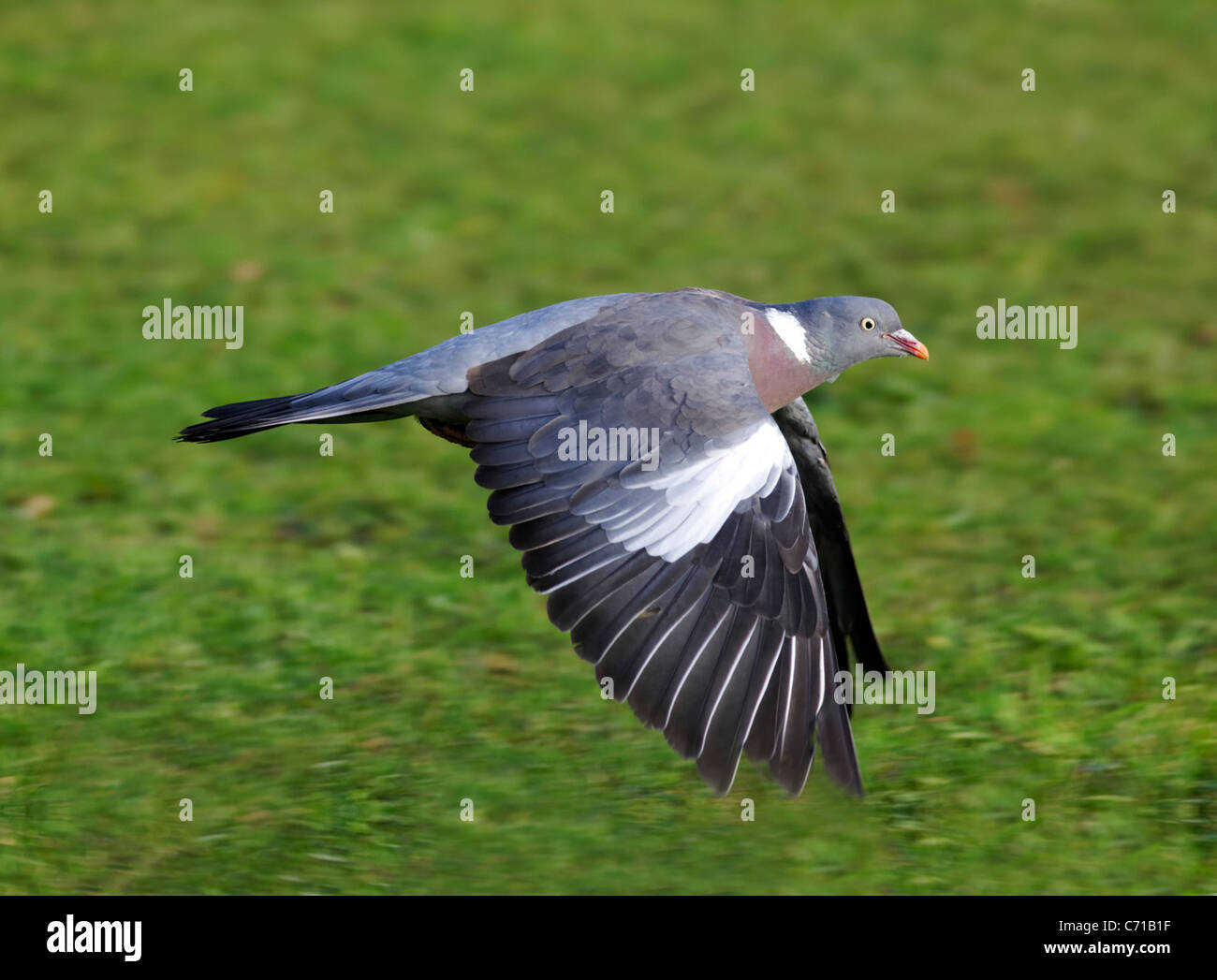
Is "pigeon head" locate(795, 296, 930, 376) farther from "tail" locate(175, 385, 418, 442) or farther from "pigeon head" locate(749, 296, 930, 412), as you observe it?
"tail" locate(175, 385, 418, 442)

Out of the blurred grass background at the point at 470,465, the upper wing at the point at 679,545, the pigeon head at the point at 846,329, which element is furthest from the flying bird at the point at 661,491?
the blurred grass background at the point at 470,465

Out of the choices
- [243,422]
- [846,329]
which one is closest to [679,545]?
[846,329]

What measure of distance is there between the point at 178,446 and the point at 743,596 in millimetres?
4488

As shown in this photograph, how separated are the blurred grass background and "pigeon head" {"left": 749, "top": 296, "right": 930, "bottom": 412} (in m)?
1.19

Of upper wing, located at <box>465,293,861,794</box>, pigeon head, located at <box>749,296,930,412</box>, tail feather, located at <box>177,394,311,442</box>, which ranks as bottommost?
upper wing, located at <box>465,293,861,794</box>

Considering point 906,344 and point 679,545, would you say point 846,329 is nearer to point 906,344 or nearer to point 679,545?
point 906,344

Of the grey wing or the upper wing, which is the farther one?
the grey wing

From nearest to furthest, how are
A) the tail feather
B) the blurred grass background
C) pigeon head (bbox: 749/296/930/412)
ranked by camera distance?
the blurred grass background, the tail feather, pigeon head (bbox: 749/296/930/412)

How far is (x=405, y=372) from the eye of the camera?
5277 millimetres

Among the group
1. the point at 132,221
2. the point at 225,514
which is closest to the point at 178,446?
the point at 225,514

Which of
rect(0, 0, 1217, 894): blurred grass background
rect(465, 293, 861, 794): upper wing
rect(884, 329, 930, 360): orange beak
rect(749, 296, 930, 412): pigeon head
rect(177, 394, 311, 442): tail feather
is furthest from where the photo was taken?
rect(884, 329, 930, 360): orange beak

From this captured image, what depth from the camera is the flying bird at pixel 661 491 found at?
14.3 ft

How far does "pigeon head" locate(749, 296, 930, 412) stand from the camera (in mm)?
5473

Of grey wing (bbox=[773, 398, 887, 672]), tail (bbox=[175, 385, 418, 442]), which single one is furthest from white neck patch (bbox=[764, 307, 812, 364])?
A: tail (bbox=[175, 385, 418, 442])
